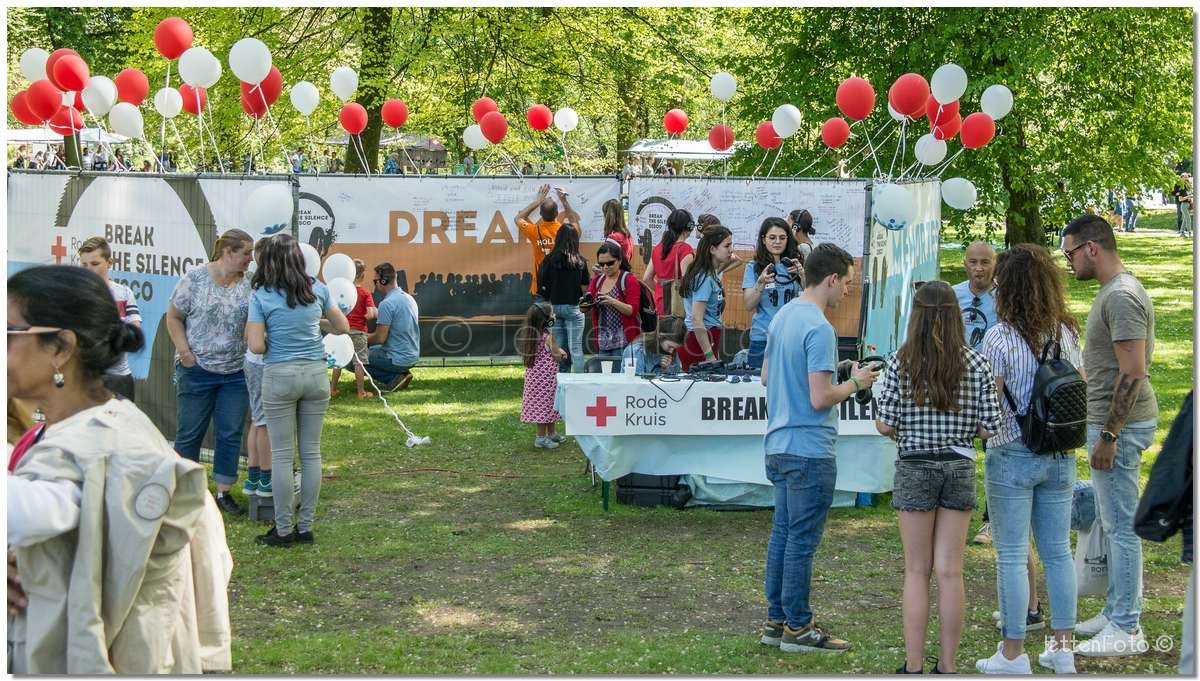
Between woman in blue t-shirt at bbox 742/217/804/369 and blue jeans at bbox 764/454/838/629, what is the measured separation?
273 cm

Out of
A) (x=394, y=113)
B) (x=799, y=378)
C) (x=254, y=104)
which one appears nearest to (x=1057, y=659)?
(x=799, y=378)

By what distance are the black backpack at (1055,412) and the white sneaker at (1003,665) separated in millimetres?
865

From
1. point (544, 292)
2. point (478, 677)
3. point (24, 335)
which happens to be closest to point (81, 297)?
point (24, 335)

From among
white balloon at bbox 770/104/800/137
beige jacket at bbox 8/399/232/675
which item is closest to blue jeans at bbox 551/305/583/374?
white balloon at bbox 770/104/800/137

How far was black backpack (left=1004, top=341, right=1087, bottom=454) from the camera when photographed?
480 centimetres

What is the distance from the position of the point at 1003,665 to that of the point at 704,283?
4.01 m

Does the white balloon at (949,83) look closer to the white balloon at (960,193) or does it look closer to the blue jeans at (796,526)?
the white balloon at (960,193)

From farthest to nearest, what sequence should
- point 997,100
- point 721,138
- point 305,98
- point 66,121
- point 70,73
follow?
point 721,138 < point 305,98 < point 997,100 < point 66,121 < point 70,73

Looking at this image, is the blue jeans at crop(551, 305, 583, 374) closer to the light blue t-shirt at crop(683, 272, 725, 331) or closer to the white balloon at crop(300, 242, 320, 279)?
the light blue t-shirt at crop(683, 272, 725, 331)

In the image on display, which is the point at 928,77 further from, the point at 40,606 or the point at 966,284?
the point at 40,606

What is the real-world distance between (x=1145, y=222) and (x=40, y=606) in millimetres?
39551

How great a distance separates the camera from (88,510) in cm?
250

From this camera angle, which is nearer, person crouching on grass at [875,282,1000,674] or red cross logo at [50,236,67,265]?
person crouching on grass at [875,282,1000,674]

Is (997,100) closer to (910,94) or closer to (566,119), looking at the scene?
(910,94)
